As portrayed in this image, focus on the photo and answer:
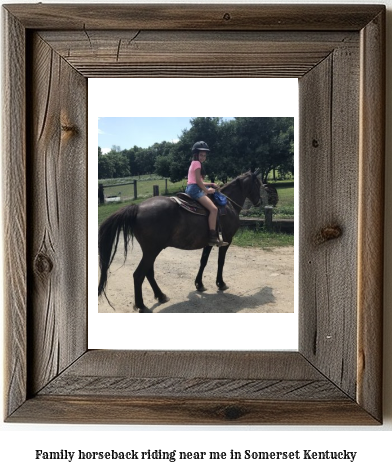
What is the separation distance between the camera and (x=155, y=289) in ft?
2.30

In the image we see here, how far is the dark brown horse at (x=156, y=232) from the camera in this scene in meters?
0.70

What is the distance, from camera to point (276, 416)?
69cm

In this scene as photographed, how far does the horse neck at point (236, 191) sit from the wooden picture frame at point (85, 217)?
0.26 feet

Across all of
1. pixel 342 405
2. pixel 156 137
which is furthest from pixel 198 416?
pixel 156 137

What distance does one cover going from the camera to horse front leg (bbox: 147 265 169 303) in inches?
27.5

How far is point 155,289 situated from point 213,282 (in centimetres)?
8

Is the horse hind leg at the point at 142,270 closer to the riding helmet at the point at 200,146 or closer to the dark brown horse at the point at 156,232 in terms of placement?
the dark brown horse at the point at 156,232

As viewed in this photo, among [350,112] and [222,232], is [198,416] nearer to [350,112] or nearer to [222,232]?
[222,232]

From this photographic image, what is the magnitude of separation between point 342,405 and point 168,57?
1.67 feet

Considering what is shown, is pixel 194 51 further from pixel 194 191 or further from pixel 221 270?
pixel 221 270

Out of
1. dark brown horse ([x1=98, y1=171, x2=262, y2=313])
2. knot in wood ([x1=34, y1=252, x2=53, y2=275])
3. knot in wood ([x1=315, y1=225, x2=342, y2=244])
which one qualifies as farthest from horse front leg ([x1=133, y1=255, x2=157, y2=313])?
knot in wood ([x1=315, y1=225, x2=342, y2=244])

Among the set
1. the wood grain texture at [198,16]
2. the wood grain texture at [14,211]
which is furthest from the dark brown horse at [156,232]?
the wood grain texture at [198,16]

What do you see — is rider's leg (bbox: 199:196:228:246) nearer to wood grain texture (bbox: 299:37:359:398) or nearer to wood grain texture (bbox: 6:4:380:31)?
wood grain texture (bbox: 299:37:359:398)

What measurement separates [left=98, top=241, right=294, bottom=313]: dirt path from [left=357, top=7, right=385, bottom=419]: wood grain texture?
96mm
